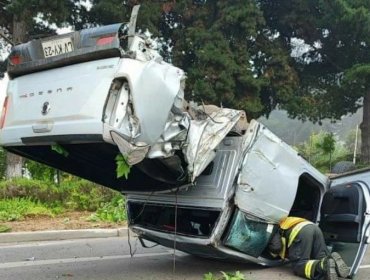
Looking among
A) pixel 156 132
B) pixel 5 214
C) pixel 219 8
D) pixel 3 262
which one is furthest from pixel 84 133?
pixel 219 8

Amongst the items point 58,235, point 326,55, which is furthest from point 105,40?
point 326,55

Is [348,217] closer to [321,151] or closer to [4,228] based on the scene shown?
[4,228]

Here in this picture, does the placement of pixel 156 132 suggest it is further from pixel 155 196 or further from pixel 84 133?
pixel 155 196

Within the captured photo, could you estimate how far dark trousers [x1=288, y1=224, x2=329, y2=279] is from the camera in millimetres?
5418

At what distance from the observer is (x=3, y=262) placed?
6684 millimetres

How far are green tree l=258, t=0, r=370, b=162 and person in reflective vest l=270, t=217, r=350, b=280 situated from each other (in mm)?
15600

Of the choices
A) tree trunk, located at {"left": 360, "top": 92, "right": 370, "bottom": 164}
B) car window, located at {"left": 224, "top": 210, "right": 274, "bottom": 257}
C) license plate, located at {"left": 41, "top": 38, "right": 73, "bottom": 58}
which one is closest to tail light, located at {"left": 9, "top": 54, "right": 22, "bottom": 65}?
license plate, located at {"left": 41, "top": 38, "right": 73, "bottom": 58}

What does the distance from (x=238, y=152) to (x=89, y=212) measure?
22.2ft

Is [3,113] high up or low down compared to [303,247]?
up

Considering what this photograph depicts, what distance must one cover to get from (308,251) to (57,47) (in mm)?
3242

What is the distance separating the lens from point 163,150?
4.51 m

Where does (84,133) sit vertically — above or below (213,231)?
above

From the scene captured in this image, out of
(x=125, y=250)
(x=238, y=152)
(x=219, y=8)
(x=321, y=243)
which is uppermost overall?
(x=219, y=8)

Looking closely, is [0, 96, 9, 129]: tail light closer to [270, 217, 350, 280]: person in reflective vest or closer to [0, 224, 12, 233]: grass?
[270, 217, 350, 280]: person in reflective vest
